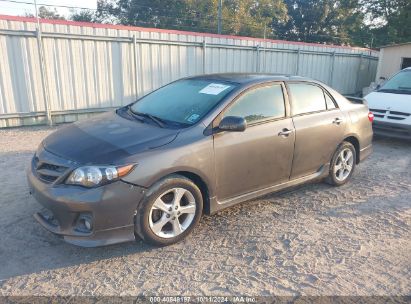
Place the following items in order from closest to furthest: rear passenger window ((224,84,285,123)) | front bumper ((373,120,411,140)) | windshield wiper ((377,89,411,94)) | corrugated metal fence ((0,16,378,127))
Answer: rear passenger window ((224,84,285,123))
front bumper ((373,120,411,140))
corrugated metal fence ((0,16,378,127))
windshield wiper ((377,89,411,94))

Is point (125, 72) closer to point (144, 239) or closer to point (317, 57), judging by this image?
point (144, 239)

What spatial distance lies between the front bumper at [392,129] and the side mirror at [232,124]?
5284 mm

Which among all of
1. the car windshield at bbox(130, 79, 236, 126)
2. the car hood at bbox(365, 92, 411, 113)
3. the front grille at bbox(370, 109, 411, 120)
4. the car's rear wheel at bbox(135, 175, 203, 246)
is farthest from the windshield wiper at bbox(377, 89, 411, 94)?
the car's rear wheel at bbox(135, 175, 203, 246)

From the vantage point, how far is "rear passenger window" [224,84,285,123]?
140 inches

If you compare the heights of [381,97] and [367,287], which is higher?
[381,97]

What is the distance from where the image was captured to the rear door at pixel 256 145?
11.1 feet

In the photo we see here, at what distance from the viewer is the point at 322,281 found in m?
2.75

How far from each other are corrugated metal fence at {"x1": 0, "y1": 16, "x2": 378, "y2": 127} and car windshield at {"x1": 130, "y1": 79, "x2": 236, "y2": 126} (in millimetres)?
4611

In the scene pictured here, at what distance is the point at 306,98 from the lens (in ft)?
14.0

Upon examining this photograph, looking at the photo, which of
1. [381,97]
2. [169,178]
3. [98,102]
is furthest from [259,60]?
[169,178]

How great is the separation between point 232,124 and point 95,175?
4.33 ft

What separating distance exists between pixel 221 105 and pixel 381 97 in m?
5.88

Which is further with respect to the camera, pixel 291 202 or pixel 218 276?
pixel 291 202

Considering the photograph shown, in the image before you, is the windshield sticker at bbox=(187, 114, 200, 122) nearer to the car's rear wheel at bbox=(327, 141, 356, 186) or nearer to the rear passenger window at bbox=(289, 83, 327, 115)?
the rear passenger window at bbox=(289, 83, 327, 115)
